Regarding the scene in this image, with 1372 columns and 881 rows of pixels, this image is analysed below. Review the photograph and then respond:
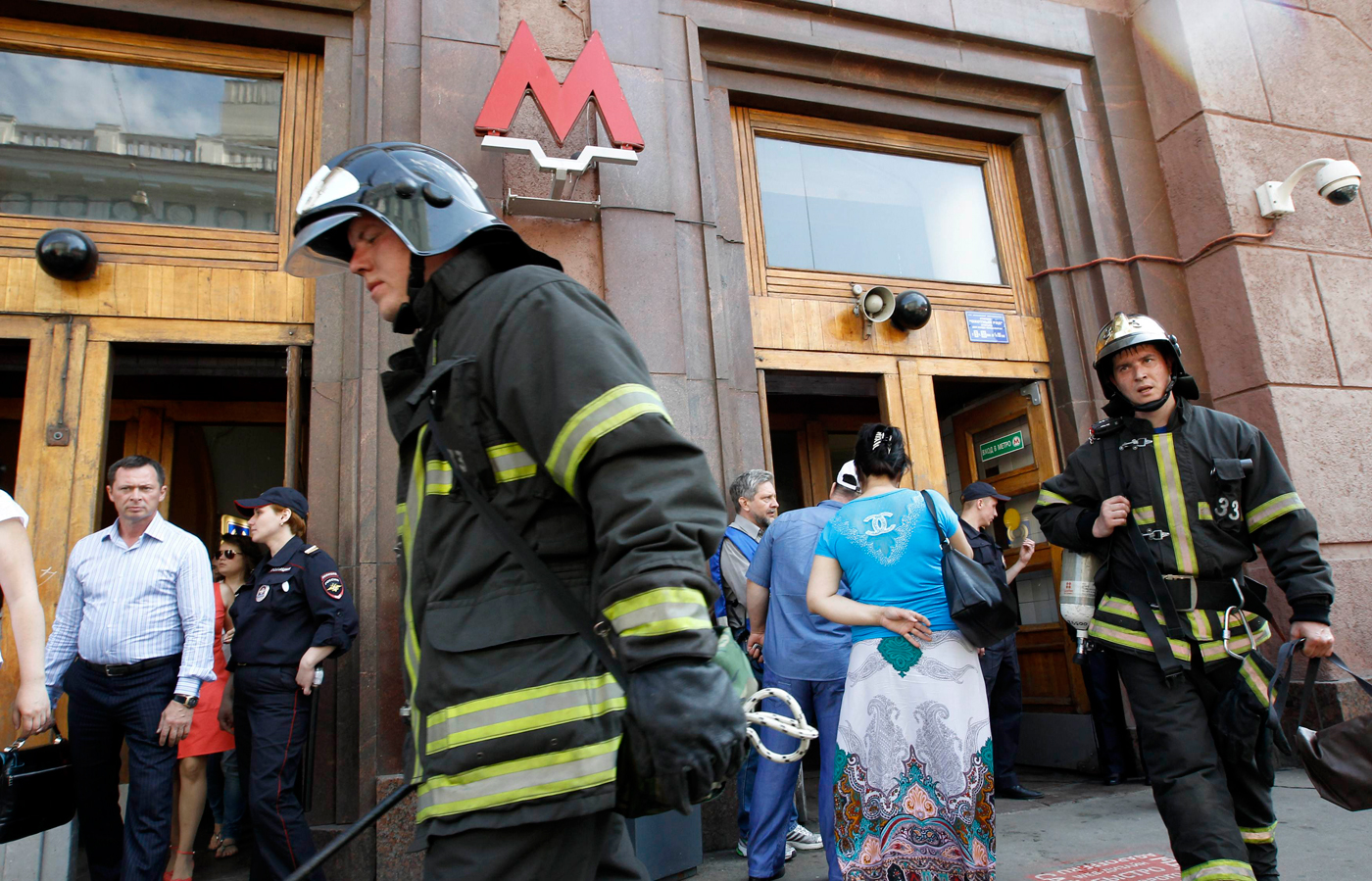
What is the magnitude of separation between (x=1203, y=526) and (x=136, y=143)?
21.4 feet

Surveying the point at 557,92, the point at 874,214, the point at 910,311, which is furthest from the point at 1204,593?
the point at 874,214

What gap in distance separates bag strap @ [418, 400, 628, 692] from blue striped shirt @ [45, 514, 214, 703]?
3.26 metres

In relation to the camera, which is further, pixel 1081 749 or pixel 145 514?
pixel 1081 749

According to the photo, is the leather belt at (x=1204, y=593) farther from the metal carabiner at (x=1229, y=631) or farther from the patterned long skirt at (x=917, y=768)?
the patterned long skirt at (x=917, y=768)

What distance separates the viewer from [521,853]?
4.68 ft

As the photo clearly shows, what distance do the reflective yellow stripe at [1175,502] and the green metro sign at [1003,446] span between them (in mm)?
4173

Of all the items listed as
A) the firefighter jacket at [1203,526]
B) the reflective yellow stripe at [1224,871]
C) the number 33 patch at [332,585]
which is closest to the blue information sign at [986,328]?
the firefighter jacket at [1203,526]

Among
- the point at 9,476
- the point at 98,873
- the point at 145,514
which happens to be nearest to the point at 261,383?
the point at 9,476

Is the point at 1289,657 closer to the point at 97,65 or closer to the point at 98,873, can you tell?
the point at 98,873

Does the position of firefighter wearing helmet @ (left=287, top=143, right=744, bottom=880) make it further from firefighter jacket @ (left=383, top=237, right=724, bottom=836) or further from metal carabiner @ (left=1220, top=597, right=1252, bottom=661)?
metal carabiner @ (left=1220, top=597, right=1252, bottom=661)

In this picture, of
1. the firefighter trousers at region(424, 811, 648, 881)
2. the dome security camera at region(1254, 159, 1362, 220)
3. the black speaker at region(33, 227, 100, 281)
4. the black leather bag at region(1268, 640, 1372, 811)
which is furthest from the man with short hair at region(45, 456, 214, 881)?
the dome security camera at region(1254, 159, 1362, 220)

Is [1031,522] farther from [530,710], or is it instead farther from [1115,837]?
[530,710]

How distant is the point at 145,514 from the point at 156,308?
1714 millimetres

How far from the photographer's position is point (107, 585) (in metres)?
4.14
